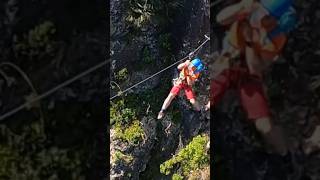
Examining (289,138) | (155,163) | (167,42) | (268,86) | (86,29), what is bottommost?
(289,138)

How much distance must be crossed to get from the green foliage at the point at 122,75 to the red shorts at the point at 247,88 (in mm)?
7296

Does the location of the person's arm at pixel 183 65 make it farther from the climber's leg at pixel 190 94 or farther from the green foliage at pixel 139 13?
the green foliage at pixel 139 13

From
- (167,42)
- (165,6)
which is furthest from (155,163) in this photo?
(165,6)

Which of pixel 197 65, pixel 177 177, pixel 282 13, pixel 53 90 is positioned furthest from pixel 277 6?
pixel 177 177

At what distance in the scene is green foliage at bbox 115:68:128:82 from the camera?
8664mm

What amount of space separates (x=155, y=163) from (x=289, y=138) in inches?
297

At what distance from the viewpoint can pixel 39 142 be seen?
4.48ft

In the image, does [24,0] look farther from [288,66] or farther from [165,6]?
[165,6]

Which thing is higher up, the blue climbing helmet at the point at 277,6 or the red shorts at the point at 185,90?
the red shorts at the point at 185,90

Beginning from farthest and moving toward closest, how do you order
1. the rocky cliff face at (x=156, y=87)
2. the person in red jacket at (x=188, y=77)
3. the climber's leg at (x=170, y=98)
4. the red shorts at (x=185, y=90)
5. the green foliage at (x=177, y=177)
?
the green foliage at (x=177, y=177) < the rocky cliff face at (x=156, y=87) < the climber's leg at (x=170, y=98) < the red shorts at (x=185, y=90) < the person in red jacket at (x=188, y=77)

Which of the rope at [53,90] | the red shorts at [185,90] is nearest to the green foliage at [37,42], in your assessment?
the rope at [53,90]

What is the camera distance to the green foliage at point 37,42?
1326 millimetres

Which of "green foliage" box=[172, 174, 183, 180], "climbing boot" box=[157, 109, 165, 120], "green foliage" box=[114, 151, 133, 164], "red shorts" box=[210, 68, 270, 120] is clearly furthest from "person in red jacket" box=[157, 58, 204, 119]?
"red shorts" box=[210, 68, 270, 120]

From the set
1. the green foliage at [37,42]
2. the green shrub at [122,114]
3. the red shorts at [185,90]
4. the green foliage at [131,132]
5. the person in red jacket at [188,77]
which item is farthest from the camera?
the green foliage at [131,132]
